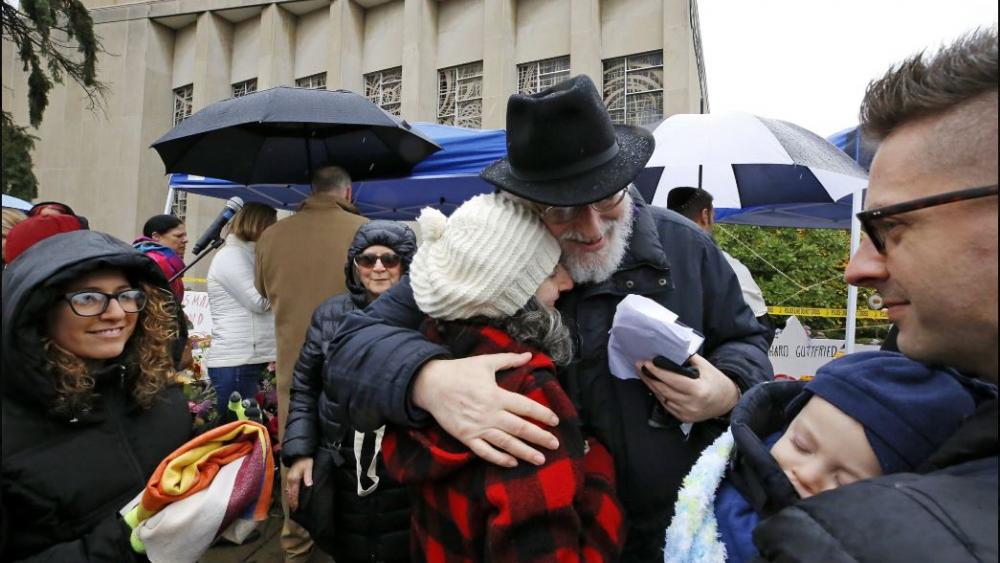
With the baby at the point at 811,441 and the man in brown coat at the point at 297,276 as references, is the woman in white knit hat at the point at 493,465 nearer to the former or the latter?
the baby at the point at 811,441

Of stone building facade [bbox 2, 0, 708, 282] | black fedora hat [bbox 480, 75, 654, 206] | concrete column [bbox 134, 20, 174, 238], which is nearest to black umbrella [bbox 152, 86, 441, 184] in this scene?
black fedora hat [bbox 480, 75, 654, 206]

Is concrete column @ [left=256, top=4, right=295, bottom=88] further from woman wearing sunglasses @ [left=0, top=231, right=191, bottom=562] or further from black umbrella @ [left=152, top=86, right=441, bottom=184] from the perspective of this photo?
woman wearing sunglasses @ [left=0, top=231, right=191, bottom=562]

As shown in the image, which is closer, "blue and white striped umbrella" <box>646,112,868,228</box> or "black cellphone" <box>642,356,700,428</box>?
"black cellphone" <box>642,356,700,428</box>

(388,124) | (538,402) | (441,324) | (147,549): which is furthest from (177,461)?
(388,124)

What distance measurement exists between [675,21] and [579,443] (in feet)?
49.1

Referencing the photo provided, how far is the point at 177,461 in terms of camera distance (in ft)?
5.08

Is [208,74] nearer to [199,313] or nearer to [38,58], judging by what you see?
[38,58]

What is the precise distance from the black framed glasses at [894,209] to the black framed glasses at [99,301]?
2.01 meters

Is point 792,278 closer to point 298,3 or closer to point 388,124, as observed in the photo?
point 388,124

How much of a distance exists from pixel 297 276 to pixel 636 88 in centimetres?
1329

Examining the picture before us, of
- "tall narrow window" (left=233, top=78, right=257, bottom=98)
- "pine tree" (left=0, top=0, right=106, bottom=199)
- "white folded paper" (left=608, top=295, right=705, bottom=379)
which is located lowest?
"white folded paper" (left=608, top=295, right=705, bottom=379)

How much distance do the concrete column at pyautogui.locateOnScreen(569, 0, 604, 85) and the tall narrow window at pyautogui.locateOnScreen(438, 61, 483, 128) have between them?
119 inches

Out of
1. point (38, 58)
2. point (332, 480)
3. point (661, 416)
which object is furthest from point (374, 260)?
point (38, 58)

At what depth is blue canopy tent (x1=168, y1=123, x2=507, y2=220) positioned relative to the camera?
477cm
